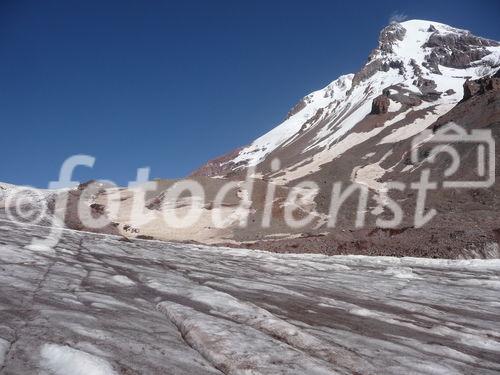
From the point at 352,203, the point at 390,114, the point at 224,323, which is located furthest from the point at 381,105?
the point at 224,323

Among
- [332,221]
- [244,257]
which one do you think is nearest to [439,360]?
[244,257]

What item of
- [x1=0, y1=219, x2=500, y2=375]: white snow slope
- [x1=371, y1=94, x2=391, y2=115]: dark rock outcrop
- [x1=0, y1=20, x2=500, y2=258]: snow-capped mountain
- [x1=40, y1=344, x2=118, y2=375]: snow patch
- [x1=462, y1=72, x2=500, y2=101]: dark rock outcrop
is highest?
[x1=371, y1=94, x2=391, y2=115]: dark rock outcrop

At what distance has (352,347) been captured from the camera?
9102 mm

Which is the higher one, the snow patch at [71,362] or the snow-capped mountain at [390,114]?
the snow-capped mountain at [390,114]

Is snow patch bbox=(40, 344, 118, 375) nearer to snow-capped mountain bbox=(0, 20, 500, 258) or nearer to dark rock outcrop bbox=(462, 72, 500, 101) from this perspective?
snow-capped mountain bbox=(0, 20, 500, 258)

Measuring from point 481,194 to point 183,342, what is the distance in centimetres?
5654

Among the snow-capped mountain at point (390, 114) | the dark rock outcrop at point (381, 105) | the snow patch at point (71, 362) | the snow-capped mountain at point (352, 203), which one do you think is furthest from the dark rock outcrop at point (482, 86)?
the snow patch at point (71, 362)

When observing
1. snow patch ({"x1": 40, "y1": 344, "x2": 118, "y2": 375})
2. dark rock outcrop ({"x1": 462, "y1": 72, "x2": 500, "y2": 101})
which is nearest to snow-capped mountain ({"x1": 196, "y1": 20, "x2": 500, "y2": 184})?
dark rock outcrop ({"x1": 462, "y1": 72, "x2": 500, "y2": 101})

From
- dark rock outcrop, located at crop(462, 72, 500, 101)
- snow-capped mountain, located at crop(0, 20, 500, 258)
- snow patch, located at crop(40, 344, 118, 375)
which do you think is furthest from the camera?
dark rock outcrop, located at crop(462, 72, 500, 101)

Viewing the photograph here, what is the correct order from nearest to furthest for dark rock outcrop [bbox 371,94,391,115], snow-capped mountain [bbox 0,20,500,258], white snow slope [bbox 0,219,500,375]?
white snow slope [bbox 0,219,500,375] → snow-capped mountain [bbox 0,20,500,258] → dark rock outcrop [bbox 371,94,391,115]

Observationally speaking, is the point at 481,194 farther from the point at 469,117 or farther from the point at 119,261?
the point at 119,261

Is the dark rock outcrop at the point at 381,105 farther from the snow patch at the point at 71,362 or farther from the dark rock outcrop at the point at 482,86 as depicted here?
the snow patch at the point at 71,362

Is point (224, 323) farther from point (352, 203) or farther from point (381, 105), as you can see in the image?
point (381, 105)

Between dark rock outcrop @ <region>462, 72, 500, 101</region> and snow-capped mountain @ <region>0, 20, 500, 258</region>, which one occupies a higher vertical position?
dark rock outcrop @ <region>462, 72, 500, 101</region>
